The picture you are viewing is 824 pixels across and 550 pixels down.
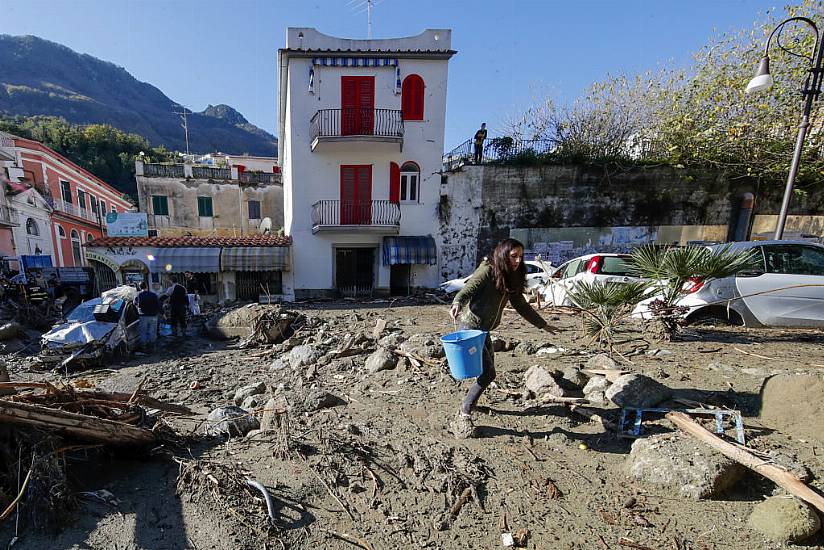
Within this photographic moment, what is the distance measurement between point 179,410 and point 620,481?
501cm

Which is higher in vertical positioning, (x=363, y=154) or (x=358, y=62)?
(x=358, y=62)

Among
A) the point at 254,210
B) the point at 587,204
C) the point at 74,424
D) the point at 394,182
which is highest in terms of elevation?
the point at 394,182

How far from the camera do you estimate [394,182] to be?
15.5 metres

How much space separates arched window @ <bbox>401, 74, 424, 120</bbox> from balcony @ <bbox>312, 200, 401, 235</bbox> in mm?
4018

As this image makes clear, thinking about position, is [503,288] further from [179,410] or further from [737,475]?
[179,410]

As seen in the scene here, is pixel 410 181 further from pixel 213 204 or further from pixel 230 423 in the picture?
pixel 213 204

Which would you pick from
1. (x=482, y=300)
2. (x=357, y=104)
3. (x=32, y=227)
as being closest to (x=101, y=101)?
(x=32, y=227)

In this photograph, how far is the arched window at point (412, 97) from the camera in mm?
14914

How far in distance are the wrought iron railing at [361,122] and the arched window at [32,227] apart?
20.2 m

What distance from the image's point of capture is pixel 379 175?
15.4 m

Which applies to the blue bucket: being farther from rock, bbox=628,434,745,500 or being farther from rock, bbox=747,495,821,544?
rock, bbox=747,495,821,544

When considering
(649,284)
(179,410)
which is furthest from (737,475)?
(179,410)

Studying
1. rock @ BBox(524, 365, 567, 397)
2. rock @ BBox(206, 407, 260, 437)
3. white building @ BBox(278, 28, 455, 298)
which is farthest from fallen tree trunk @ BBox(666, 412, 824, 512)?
white building @ BBox(278, 28, 455, 298)

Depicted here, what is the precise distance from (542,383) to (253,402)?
12.7 feet
